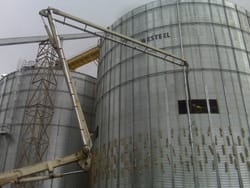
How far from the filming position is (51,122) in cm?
3244

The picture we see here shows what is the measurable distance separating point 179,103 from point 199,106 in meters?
1.52

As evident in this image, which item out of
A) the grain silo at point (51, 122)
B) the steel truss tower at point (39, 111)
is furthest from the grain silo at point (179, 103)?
the steel truss tower at point (39, 111)

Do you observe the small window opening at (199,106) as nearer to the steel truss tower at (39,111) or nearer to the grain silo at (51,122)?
the grain silo at (51,122)

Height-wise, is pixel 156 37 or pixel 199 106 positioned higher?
pixel 156 37

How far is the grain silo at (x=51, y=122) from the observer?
30.6m

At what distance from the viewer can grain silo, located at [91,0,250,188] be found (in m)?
19.4

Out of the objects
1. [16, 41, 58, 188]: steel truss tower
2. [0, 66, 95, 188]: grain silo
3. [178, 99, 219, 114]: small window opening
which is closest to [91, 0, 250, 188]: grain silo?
[178, 99, 219, 114]: small window opening

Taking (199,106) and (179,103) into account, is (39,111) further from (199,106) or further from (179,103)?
(199,106)

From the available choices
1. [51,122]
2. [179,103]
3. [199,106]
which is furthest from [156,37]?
[51,122]

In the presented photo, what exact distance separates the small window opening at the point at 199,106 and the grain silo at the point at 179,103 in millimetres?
73

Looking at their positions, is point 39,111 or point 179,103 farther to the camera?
point 39,111

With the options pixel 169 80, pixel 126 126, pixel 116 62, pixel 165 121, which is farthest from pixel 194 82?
pixel 116 62

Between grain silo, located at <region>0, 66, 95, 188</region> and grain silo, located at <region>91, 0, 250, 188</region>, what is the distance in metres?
6.83

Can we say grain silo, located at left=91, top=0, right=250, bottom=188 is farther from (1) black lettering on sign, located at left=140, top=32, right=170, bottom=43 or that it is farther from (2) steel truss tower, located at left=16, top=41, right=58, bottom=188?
(2) steel truss tower, located at left=16, top=41, right=58, bottom=188
